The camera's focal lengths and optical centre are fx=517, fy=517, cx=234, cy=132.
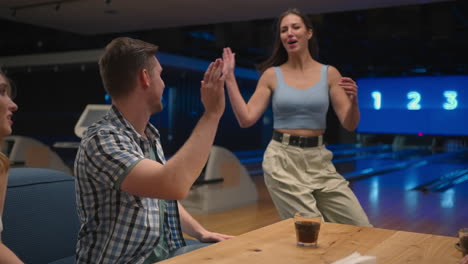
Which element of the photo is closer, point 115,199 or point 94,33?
point 115,199

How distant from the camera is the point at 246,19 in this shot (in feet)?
25.7

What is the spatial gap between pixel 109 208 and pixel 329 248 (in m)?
0.55

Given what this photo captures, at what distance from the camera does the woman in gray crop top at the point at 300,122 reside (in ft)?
7.54

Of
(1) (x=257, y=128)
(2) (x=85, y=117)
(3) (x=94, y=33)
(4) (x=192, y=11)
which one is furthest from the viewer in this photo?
(1) (x=257, y=128)

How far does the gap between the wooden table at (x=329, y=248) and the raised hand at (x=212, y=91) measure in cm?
33

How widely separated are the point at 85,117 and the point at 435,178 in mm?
5854

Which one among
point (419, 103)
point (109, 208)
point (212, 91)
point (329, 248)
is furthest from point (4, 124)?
Answer: point (419, 103)

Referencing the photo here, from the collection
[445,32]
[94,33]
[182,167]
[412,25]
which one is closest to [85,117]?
[94,33]

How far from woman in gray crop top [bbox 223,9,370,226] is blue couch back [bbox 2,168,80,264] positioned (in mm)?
A: 905

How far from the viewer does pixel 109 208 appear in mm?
1293

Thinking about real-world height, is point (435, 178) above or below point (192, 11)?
below

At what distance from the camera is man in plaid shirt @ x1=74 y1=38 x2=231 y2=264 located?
3.94ft

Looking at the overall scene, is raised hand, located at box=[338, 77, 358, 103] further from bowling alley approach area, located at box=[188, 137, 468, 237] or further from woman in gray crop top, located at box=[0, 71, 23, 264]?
bowling alley approach area, located at box=[188, 137, 468, 237]

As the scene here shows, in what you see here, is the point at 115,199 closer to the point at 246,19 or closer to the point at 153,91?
the point at 153,91
